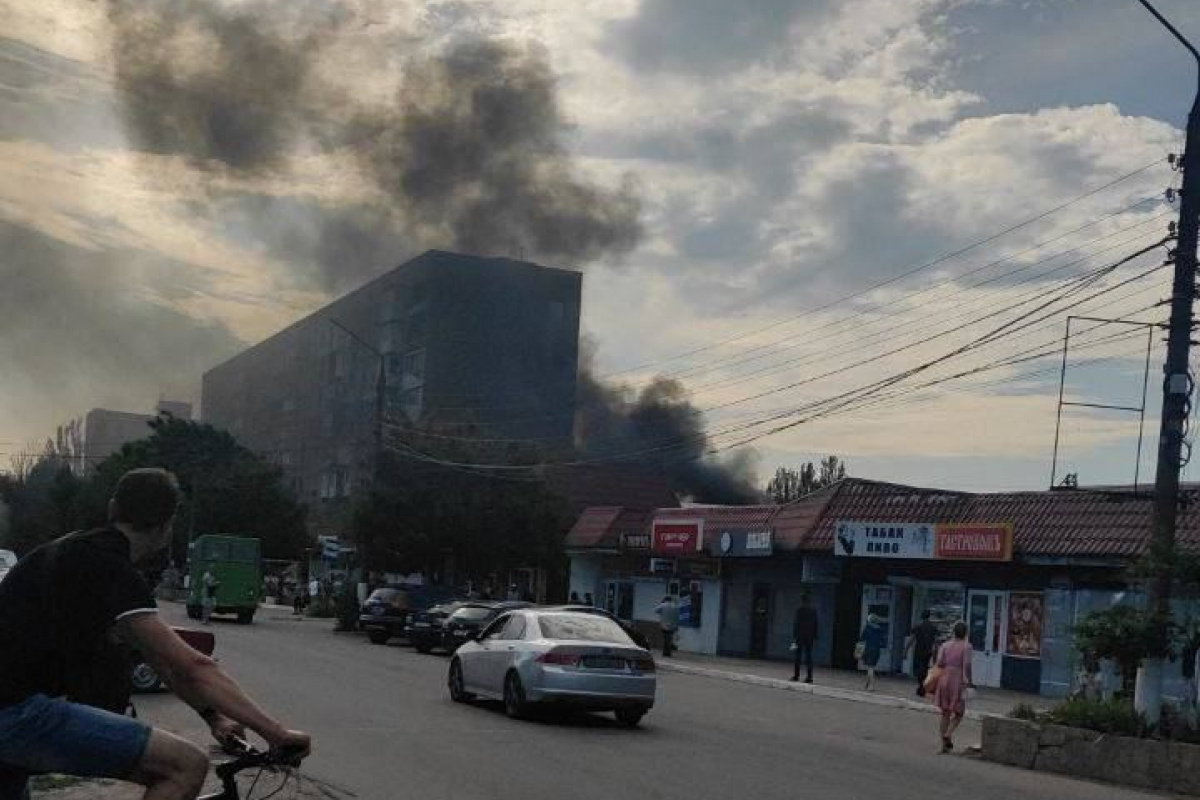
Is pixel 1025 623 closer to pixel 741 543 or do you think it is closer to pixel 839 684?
pixel 839 684

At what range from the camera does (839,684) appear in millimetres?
27797

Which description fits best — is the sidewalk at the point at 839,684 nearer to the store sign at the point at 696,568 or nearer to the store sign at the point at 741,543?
the store sign at the point at 741,543

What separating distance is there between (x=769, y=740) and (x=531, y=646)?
285 cm

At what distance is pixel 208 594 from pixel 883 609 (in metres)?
18.3

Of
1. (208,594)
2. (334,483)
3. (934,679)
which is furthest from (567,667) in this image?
(334,483)

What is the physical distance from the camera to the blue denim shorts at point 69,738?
3.71 metres

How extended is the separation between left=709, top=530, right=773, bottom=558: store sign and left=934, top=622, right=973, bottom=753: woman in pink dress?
711 inches

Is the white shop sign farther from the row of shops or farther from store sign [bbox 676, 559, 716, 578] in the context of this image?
Answer: store sign [bbox 676, 559, 716, 578]

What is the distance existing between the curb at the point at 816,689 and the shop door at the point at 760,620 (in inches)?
235

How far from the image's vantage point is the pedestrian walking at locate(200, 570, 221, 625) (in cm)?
3809

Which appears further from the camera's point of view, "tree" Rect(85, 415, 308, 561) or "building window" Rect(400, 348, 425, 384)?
"building window" Rect(400, 348, 425, 384)

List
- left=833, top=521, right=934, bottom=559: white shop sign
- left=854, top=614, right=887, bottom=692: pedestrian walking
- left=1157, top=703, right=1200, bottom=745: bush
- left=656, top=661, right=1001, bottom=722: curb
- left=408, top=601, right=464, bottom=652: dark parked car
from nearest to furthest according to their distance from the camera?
left=1157, top=703, right=1200, bottom=745: bush → left=656, top=661, right=1001, bottom=722: curb → left=854, top=614, right=887, bottom=692: pedestrian walking → left=833, top=521, right=934, bottom=559: white shop sign → left=408, top=601, right=464, bottom=652: dark parked car

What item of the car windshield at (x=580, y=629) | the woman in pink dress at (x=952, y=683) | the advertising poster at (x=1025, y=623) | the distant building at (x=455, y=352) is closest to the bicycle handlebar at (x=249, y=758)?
the car windshield at (x=580, y=629)

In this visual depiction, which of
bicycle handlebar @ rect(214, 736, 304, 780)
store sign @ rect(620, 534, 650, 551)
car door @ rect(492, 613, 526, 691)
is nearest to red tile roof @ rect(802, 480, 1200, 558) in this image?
store sign @ rect(620, 534, 650, 551)
